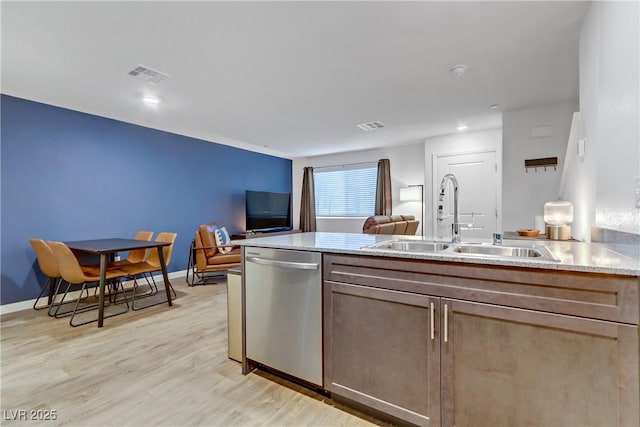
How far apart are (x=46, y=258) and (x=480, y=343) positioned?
160 inches

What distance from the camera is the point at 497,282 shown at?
124cm

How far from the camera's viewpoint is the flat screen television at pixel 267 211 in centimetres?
622

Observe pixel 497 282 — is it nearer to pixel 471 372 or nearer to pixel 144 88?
pixel 471 372

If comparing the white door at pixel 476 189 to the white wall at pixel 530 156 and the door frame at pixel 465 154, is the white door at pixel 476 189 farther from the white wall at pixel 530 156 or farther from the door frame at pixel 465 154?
the white wall at pixel 530 156

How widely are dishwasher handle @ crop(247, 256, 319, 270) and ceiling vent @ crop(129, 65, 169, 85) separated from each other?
2069mm

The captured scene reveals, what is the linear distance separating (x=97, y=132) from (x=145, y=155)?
26.1 inches

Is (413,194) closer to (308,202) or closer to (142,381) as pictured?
(308,202)

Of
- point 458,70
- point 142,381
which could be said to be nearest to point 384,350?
point 142,381

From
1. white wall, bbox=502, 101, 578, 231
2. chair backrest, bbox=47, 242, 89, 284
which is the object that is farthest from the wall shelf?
chair backrest, bbox=47, 242, 89, 284

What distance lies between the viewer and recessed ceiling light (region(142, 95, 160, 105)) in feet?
11.2

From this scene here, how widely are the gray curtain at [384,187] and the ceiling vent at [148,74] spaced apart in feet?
14.7

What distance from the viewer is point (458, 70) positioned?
2.81 metres

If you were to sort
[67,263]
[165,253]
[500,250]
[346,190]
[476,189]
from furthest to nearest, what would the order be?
1. [346,190]
2. [476,189]
3. [165,253]
4. [67,263]
5. [500,250]

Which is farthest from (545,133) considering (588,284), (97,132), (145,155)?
(97,132)
